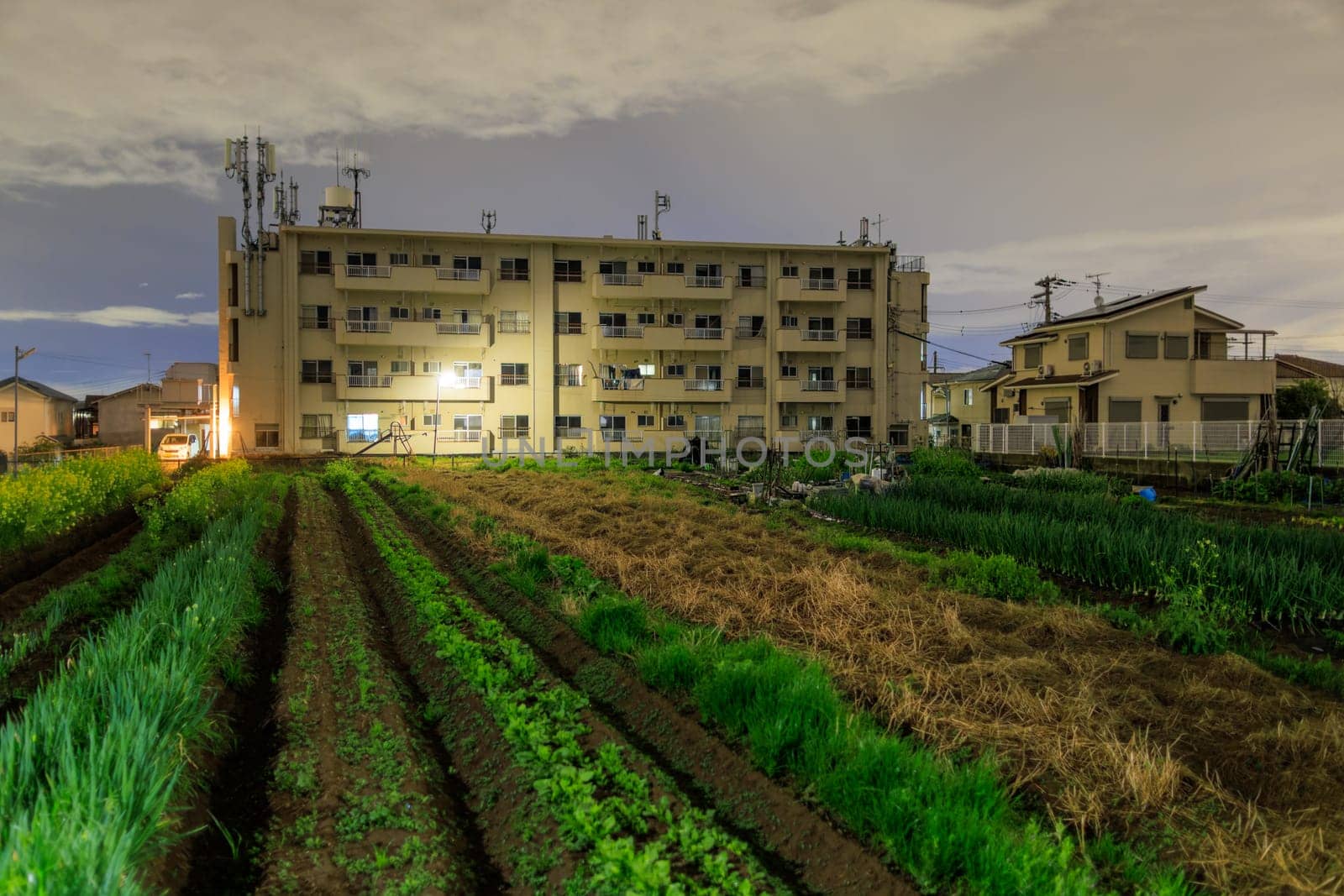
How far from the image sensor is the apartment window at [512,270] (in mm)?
37938

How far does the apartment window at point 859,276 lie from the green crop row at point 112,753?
3840cm

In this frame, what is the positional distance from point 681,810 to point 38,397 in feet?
208

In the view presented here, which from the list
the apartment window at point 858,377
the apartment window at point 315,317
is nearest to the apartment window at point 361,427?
the apartment window at point 315,317

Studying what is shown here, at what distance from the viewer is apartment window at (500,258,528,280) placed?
37.9 metres

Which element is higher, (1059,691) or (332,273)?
(332,273)

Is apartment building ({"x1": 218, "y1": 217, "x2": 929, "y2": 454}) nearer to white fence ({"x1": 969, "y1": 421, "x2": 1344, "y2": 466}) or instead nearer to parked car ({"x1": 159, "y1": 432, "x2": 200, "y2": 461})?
parked car ({"x1": 159, "y1": 432, "x2": 200, "y2": 461})

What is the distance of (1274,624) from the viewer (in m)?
7.63

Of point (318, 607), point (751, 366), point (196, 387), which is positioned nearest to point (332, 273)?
point (196, 387)

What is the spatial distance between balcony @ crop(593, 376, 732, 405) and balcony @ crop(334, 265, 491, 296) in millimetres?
7794

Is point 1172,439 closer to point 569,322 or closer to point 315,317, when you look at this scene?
point 569,322

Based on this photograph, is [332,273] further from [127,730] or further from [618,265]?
[127,730]

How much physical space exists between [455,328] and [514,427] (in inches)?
227

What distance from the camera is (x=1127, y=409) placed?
30.9 meters

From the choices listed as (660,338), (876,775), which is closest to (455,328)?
(660,338)
